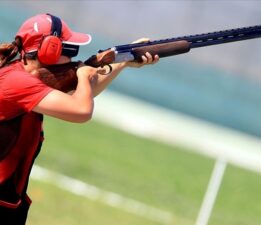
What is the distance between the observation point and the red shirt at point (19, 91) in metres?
3.95

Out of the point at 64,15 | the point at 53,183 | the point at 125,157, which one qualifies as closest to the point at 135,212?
the point at 53,183

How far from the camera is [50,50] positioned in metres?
3.97

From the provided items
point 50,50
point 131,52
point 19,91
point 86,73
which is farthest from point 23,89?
point 131,52

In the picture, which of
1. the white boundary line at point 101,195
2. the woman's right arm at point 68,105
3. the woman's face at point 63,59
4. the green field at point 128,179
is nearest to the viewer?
the woman's right arm at point 68,105

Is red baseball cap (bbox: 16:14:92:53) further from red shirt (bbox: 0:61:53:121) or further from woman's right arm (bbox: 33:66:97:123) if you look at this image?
woman's right arm (bbox: 33:66:97:123)

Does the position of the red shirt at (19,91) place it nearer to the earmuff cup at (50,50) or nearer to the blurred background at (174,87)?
the earmuff cup at (50,50)

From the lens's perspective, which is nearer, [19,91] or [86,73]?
[19,91]

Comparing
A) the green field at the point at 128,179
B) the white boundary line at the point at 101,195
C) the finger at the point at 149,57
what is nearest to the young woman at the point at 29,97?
the finger at the point at 149,57

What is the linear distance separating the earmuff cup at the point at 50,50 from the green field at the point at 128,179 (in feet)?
9.62

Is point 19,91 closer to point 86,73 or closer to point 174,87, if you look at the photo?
point 86,73

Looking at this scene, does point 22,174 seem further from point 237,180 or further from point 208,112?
point 208,112

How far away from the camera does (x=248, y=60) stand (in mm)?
13312

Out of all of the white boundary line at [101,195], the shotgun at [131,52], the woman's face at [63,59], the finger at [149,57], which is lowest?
the white boundary line at [101,195]

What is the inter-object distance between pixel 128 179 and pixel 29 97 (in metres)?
5.10
